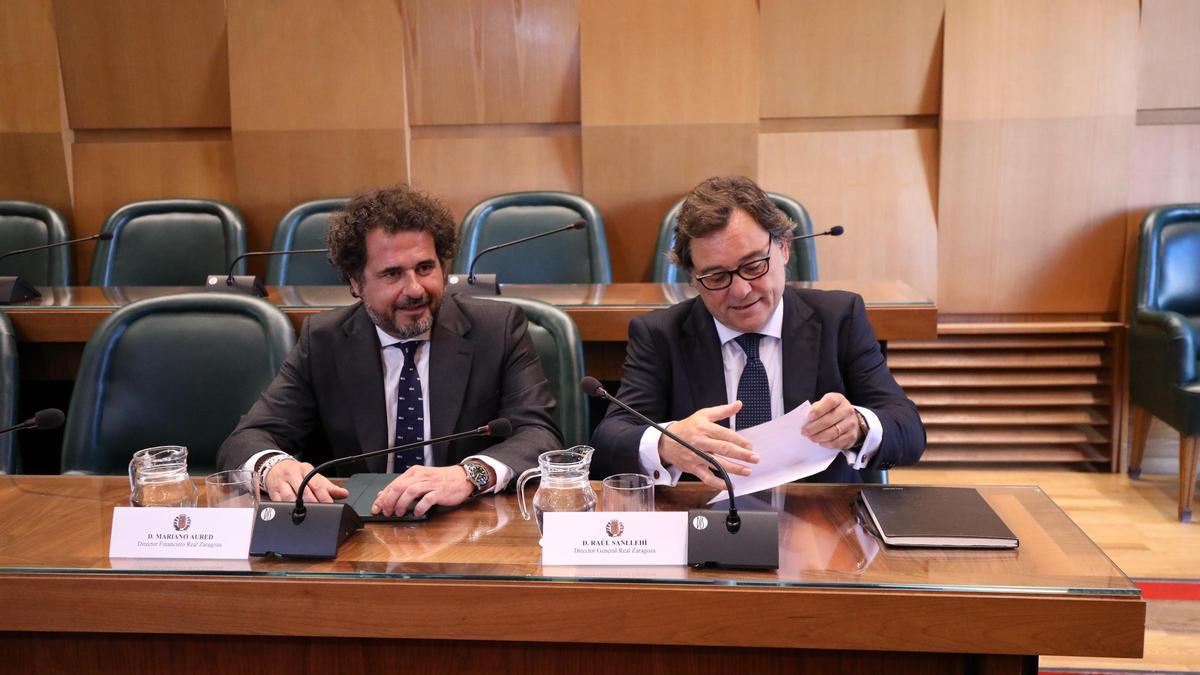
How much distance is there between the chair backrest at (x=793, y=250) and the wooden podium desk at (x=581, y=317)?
524mm

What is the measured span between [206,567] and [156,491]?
0.25 m

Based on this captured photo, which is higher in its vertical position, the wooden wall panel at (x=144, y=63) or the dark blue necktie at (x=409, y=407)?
the wooden wall panel at (x=144, y=63)

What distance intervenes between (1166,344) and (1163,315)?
109 mm

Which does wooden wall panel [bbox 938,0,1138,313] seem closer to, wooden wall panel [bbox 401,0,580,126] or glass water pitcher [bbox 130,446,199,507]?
wooden wall panel [bbox 401,0,580,126]

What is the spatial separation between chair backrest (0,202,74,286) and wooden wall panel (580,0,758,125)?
219 centimetres

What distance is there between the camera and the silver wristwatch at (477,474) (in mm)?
1543

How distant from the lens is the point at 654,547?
4.01ft

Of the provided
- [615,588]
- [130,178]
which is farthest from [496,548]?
[130,178]

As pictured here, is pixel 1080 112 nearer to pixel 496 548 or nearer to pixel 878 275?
pixel 878 275

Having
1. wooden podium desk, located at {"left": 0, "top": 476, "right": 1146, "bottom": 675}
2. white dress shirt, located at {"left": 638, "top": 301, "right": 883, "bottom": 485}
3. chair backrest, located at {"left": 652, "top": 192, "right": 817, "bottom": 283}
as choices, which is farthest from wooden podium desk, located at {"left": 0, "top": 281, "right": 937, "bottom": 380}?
wooden podium desk, located at {"left": 0, "top": 476, "right": 1146, "bottom": 675}

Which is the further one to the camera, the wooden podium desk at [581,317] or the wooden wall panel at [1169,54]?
the wooden wall panel at [1169,54]

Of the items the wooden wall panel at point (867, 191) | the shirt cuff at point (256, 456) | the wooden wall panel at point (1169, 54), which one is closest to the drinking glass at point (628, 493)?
the shirt cuff at point (256, 456)

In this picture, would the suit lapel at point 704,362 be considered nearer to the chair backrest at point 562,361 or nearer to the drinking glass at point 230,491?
the chair backrest at point 562,361

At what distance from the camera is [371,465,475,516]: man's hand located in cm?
142
